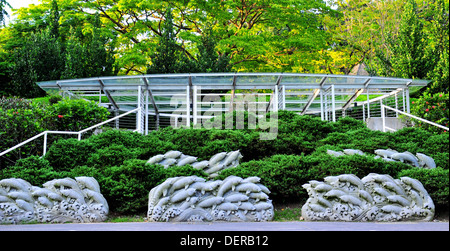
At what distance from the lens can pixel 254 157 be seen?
9.33 metres

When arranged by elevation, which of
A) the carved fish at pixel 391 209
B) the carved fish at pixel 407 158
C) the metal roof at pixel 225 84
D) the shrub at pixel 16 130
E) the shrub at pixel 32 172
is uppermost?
the metal roof at pixel 225 84

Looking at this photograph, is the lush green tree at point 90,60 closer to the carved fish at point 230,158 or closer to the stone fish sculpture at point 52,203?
the carved fish at point 230,158

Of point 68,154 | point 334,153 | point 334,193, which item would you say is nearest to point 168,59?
point 68,154

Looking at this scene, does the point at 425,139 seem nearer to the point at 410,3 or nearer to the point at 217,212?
the point at 217,212

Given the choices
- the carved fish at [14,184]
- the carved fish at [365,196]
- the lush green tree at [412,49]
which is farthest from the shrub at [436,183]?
the lush green tree at [412,49]

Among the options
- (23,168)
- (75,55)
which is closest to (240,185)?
(23,168)

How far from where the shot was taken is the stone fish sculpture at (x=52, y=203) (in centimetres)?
639

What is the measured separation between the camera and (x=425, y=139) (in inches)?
370

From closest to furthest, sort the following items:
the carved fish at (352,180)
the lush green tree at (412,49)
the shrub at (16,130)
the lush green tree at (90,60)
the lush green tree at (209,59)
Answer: the carved fish at (352,180) → the shrub at (16,130) → the lush green tree at (412,49) → the lush green tree at (209,59) → the lush green tree at (90,60)

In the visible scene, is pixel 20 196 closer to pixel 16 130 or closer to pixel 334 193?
pixel 16 130

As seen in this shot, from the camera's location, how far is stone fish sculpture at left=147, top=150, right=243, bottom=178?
26.1 feet

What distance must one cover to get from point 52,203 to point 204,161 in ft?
9.48

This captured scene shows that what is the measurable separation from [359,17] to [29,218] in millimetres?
20879

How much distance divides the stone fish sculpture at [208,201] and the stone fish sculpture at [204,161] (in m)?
1.37
